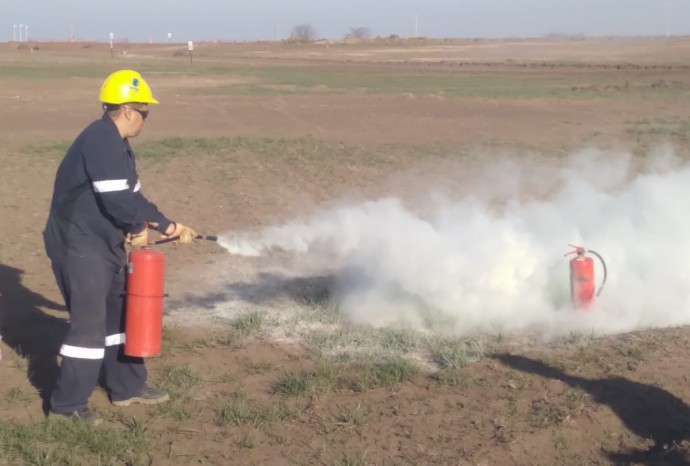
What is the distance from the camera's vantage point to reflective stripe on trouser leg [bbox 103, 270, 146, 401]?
5867mm

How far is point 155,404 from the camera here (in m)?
5.94

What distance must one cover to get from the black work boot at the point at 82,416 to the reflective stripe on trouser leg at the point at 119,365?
334 millimetres

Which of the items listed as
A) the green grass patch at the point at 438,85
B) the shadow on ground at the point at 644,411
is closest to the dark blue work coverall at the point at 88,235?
the shadow on ground at the point at 644,411

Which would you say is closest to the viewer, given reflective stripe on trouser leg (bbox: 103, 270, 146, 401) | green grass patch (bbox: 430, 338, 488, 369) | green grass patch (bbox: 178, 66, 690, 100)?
reflective stripe on trouser leg (bbox: 103, 270, 146, 401)

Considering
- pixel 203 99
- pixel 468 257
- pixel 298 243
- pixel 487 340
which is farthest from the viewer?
pixel 203 99

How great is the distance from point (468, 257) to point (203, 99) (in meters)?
21.2

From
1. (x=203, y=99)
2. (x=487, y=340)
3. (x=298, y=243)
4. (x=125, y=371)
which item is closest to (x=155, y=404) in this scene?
(x=125, y=371)

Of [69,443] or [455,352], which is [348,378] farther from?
[69,443]

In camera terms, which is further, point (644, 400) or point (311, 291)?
point (311, 291)

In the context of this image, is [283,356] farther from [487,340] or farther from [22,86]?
[22,86]

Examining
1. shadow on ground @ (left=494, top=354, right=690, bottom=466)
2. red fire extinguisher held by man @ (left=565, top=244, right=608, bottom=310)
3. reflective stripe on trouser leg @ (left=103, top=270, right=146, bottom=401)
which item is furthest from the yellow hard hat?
red fire extinguisher held by man @ (left=565, top=244, right=608, bottom=310)

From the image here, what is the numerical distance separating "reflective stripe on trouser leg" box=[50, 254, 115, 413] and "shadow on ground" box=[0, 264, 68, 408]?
19.3 inches

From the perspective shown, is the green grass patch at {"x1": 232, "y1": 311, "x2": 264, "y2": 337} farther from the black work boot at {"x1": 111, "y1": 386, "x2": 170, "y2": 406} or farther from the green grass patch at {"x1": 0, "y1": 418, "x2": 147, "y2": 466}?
the green grass patch at {"x1": 0, "y1": 418, "x2": 147, "y2": 466}

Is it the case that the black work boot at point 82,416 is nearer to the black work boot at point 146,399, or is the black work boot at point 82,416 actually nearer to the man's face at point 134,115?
the black work boot at point 146,399
